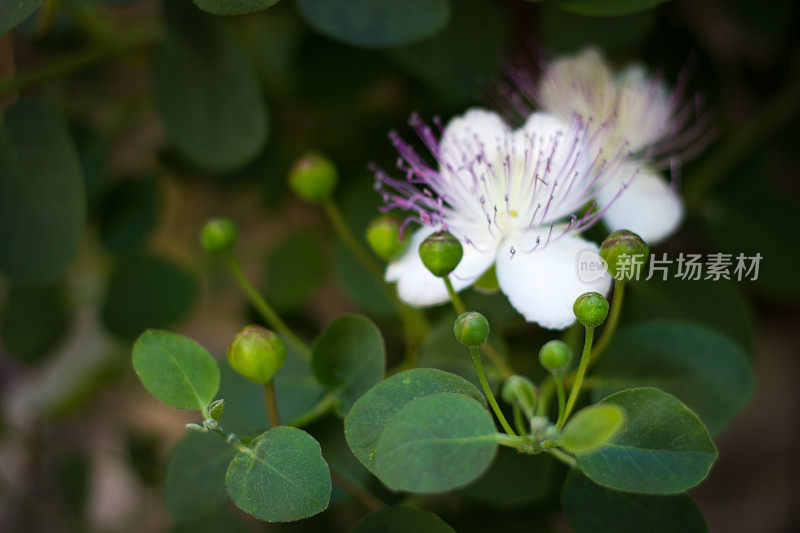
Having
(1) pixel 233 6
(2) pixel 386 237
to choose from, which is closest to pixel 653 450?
(2) pixel 386 237

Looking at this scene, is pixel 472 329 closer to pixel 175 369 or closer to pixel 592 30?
pixel 175 369

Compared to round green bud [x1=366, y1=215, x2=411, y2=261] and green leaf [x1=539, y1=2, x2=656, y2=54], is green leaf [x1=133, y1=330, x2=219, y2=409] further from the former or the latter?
green leaf [x1=539, y1=2, x2=656, y2=54]

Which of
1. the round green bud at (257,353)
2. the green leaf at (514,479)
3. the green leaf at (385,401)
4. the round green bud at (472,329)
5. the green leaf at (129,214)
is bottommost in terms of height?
the green leaf at (129,214)

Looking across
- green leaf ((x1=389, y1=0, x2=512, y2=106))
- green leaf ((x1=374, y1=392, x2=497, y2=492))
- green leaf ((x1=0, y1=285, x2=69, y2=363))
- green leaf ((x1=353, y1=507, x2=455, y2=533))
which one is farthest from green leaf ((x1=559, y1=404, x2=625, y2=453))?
Answer: green leaf ((x1=0, y1=285, x2=69, y2=363))

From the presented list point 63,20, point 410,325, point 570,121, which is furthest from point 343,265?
point 63,20

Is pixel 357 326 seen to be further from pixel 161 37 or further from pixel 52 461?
pixel 52 461

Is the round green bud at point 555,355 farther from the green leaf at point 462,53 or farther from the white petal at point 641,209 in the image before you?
the green leaf at point 462,53

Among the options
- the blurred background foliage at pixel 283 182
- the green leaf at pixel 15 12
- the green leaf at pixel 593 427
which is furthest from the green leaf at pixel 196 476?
the green leaf at pixel 15 12
